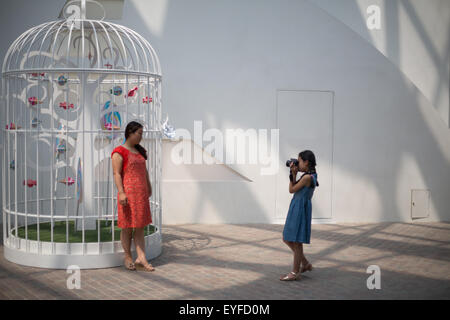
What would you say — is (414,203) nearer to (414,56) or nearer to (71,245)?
(414,56)

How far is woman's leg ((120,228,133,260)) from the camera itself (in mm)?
5562

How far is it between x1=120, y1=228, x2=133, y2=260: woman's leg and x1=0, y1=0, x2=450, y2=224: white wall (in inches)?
112

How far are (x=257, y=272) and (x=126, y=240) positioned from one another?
147 cm

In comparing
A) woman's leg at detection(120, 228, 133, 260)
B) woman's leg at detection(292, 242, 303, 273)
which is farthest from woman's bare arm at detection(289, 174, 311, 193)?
woman's leg at detection(120, 228, 133, 260)

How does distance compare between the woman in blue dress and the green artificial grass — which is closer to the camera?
the woman in blue dress

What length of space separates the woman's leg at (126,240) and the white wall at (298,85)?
9.30 feet

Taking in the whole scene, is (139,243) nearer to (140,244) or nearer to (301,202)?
(140,244)

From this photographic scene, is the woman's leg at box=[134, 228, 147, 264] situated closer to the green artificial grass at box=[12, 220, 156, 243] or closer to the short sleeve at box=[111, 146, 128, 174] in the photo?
the green artificial grass at box=[12, 220, 156, 243]

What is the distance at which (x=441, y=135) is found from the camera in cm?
909

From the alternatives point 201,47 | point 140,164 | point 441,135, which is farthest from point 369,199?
point 140,164

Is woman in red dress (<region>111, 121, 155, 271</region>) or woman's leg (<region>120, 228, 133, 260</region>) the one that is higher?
woman in red dress (<region>111, 121, 155, 271</region>)

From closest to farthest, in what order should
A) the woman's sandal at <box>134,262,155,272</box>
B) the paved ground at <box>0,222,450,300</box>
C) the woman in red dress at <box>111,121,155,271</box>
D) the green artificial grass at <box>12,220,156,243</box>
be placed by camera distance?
the paved ground at <box>0,222,450,300</box>
the woman in red dress at <box>111,121,155,271</box>
the woman's sandal at <box>134,262,155,272</box>
the green artificial grass at <box>12,220,156,243</box>

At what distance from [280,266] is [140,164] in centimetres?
198

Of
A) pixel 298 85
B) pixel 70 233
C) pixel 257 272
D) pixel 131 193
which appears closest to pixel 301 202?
pixel 257 272
